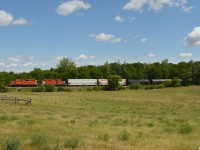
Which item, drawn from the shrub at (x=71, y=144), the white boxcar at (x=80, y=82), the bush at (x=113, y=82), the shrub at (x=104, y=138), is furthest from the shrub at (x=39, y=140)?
the white boxcar at (x=80, y=82)

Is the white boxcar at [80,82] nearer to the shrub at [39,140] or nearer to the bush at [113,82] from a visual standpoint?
the bush at [113,82]

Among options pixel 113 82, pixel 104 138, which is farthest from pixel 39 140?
pixel 113 82

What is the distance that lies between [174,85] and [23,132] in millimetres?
133787

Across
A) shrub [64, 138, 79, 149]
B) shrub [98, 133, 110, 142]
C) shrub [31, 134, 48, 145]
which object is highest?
shrub [31, 134, 48, 145]

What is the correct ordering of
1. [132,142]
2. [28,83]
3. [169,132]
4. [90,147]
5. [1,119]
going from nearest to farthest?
[90,147] → [132,142] → [169,132] → [1,119] → [28,83]

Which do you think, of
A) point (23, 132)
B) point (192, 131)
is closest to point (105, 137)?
point (23, 132)

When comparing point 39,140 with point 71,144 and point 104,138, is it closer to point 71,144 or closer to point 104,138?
point 71,144

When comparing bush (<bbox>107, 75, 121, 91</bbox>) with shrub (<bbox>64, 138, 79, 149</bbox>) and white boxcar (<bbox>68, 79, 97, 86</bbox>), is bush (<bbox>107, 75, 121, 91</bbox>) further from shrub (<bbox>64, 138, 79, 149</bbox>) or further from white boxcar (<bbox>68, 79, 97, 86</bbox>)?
shrub (<bbox>64, 138, 79, 149</bbox>)

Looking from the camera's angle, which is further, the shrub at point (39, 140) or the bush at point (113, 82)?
the bush at point (113, 82)

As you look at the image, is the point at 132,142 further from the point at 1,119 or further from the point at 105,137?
the point at 1,119

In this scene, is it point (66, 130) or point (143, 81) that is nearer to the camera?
point (66, 130)

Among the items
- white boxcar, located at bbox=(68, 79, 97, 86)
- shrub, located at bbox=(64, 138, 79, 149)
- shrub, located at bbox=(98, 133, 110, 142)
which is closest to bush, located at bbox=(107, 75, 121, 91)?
white boxcar, located at bbox=(68, 79, 97, 86)

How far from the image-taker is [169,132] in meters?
17.0

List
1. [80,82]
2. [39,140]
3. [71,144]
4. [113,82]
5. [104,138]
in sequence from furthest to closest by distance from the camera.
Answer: [80,82] → [113,82] → [104,138] → [39,140] → [71,144]
